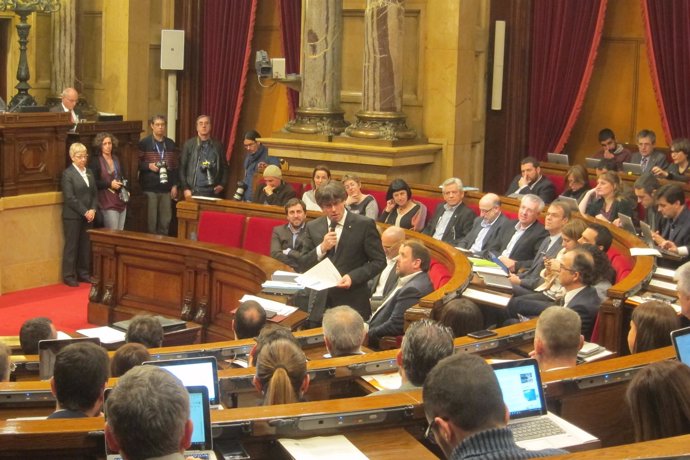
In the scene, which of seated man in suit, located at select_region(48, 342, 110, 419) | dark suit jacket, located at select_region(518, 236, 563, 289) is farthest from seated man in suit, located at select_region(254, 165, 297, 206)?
seated man in suit, located at select_region(48, 342, 110, 419)

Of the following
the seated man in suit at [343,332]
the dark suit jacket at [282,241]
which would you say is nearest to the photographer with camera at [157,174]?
the dark suit jacket at [282,241]

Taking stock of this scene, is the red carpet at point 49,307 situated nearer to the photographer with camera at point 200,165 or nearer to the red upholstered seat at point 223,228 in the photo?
the red upholstered seat at point 223,228

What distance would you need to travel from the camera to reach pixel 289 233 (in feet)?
27.7

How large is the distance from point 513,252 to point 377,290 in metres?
1.22

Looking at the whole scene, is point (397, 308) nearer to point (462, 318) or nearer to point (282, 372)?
point (462, 318)

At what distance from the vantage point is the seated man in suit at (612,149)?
35.2ft

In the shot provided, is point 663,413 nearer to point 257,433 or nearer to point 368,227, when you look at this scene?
point 257,433

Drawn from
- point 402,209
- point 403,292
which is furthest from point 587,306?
point 402,209

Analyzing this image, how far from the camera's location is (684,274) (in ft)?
16.8

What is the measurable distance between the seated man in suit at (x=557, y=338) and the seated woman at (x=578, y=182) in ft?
17.8

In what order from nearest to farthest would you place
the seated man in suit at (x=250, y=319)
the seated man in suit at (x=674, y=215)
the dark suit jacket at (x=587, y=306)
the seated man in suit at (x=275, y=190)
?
the seated man in suit at (x=250, y=319) → the dark suit jacket at (x=587, y=306) → the seated man in suit at (x=674, y=215) → the seated man in suit at (x=275, y=190)

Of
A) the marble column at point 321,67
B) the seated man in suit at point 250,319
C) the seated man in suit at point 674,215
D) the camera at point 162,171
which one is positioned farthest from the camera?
the camera at point 162,171

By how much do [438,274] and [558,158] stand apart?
397 cm

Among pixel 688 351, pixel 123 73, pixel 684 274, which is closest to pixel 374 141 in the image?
pixel 123 73
